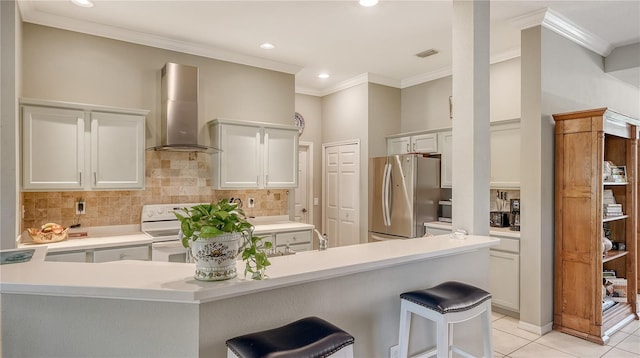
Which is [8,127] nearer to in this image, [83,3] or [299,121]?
[83,3]

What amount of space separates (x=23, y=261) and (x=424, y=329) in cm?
214

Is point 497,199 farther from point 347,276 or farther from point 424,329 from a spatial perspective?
point 347,276

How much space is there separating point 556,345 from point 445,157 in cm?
231

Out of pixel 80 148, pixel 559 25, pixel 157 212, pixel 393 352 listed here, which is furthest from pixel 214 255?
pixel 559 25

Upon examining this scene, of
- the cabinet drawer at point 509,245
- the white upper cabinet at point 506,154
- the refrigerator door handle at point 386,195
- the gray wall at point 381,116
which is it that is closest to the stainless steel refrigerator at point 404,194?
the refrigerator door handle at point 386,195

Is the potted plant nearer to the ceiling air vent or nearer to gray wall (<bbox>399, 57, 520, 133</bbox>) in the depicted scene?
the ceiling air vent

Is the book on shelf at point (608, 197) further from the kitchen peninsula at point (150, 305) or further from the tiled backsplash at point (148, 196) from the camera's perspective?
the tiled backsplash at point (148, 196)

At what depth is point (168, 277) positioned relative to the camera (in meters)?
1.39

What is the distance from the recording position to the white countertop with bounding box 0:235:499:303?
4.13 ft

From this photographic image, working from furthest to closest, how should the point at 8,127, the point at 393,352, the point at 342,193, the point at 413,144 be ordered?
the point at 342,193, the point at 413,144, the point at 8,127, the point at 393,352

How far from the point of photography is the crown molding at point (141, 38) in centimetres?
328

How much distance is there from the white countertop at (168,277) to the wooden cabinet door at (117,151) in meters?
1.64

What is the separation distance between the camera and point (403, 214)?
4.61 m

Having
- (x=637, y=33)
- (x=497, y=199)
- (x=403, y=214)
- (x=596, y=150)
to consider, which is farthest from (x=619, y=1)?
(x=403, y=214)
